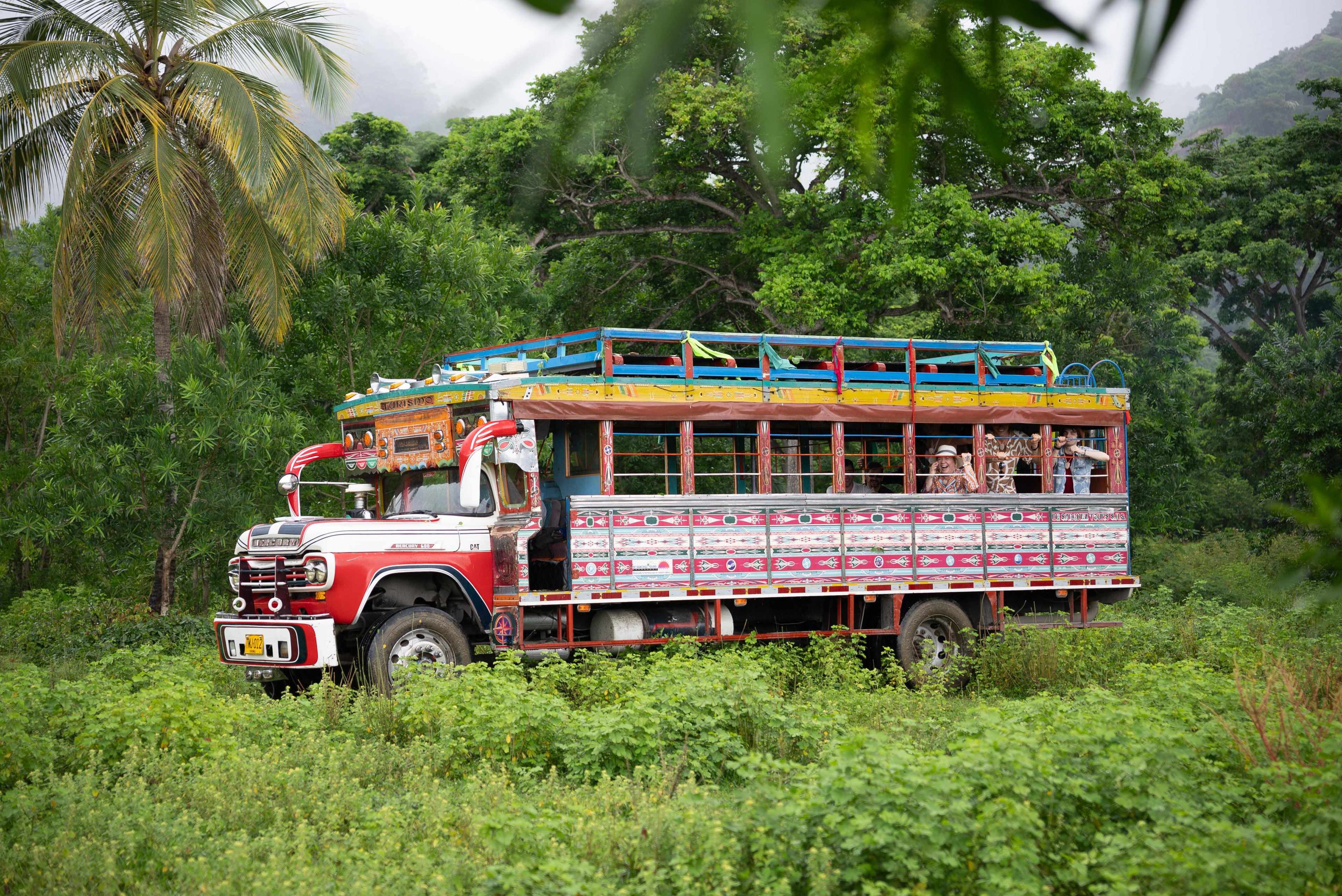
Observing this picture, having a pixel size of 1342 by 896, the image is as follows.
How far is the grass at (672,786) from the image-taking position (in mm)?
4641

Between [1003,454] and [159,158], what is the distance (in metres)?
10.3

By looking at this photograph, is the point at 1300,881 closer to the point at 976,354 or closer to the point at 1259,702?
the point at 1259,702

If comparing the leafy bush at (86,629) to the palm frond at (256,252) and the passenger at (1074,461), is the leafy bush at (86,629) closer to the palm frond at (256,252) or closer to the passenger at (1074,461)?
the palm frond at (256,252)

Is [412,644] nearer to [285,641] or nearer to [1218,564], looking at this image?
[285,641]

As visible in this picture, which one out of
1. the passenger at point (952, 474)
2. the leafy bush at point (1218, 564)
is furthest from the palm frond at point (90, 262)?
the leafy bush at point (1218, 564)

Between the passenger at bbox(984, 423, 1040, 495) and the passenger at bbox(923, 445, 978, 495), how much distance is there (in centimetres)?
29

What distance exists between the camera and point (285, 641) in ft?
30.9

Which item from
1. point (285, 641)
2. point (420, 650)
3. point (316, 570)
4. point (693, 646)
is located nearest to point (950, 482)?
point (693, 646)

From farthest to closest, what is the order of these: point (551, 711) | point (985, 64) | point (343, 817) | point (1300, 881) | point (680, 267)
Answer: point (680, 267)
point (551, 711)
point (343, 817)
point (1300, 881)
point (985, 64)

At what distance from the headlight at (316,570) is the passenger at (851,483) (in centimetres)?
485

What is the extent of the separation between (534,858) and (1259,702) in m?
3.93

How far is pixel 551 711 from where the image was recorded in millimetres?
7488

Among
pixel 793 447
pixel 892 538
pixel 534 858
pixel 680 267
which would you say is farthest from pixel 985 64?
pixel 680 267

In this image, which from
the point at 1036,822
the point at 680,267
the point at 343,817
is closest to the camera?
the point at 1036,822
